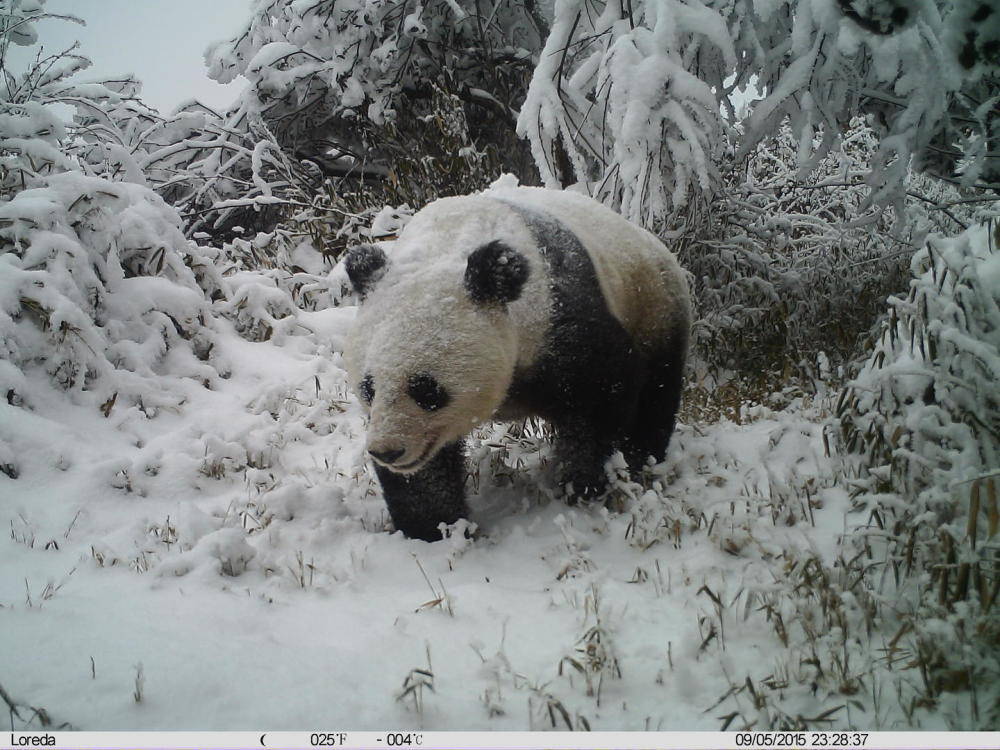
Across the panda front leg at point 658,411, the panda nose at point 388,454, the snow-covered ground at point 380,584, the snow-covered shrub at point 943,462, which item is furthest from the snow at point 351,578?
the panda nose at point 388,454

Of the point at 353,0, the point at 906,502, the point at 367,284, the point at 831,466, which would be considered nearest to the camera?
the point at 906,502

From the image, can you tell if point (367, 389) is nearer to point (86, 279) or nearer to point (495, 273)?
point (495, 273)

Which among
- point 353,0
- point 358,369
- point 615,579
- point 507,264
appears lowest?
point 615,579

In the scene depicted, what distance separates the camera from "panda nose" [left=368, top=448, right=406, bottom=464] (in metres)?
2.44

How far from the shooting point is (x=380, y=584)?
2484 mm

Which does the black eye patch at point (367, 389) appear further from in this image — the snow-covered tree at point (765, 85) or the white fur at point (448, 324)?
the snow-covered tree at point (765, 85)

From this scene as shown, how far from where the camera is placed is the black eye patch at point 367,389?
2.57 m

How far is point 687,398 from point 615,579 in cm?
227

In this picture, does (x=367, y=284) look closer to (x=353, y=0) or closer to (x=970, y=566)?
(x=970, y=566)

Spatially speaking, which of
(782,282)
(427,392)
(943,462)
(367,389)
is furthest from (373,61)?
(943,462)

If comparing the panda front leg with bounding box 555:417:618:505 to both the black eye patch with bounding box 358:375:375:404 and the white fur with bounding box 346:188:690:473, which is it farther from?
the black eye patch with bounding box 358:375:375:404

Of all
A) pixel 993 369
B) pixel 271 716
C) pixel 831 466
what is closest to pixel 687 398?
pixel 831 466

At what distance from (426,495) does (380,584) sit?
0.44 m

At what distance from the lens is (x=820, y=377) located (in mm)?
4270
